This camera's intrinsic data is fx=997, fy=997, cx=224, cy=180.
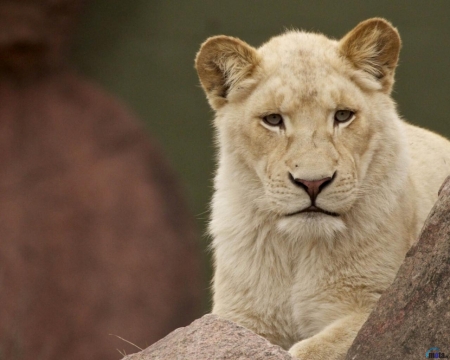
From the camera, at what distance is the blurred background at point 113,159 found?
26.6 ft

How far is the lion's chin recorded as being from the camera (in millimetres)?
4027

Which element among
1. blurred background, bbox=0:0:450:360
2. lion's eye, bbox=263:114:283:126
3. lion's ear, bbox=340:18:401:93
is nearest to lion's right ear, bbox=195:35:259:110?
lion's eye, bbox=263:114:283:126

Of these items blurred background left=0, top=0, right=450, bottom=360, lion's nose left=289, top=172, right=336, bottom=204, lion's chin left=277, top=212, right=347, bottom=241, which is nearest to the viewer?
lion's nose left=289, top=172, right=336, bottom=204

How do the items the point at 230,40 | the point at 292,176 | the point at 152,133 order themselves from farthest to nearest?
the point at 152,133
the point at 230,40
the point at 292,176

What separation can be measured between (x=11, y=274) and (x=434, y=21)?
3.97m

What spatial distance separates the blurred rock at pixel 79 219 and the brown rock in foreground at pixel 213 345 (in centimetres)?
453

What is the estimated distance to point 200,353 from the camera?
3512 mm

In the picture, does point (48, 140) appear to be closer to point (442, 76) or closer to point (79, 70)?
point (79, 70)

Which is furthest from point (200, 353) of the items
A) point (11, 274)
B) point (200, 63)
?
point (11, 274)

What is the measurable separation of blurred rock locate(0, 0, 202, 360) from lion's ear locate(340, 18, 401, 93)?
4.22 meters

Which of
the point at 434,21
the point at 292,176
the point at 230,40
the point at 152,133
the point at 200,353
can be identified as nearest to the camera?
the point at 200,353

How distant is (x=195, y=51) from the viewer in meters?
8.26

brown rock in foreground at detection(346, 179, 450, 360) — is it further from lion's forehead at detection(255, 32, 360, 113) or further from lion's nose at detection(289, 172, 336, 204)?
lion's forehead at detection(255, 32, 360, 113)

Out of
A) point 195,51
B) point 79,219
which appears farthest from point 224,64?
point 79,219
